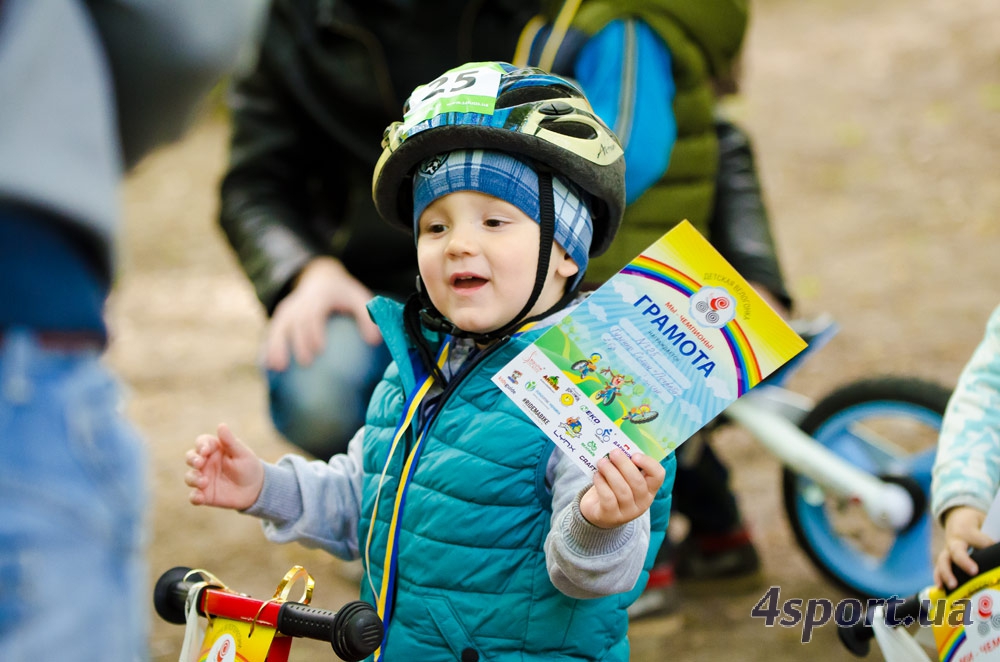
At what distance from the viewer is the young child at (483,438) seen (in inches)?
61.5

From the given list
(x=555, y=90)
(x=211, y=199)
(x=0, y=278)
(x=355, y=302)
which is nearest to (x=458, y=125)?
(x=555, y=90)

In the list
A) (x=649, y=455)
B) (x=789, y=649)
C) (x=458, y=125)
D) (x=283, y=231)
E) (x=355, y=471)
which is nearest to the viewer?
(x=649, y=455)

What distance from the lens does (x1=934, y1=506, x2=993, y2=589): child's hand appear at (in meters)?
1.68

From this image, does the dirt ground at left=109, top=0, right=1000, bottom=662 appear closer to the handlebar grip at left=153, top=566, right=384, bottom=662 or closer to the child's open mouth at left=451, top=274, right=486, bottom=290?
the child's open mouth at left=451, top=274, right=486, bottom=290

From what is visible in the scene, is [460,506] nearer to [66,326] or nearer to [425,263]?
[425,263]

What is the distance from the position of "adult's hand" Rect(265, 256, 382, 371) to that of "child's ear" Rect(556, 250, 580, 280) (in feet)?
3.49

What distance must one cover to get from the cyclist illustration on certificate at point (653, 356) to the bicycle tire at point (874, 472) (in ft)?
4.61

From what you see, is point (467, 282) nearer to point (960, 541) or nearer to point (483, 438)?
point (483, 438)

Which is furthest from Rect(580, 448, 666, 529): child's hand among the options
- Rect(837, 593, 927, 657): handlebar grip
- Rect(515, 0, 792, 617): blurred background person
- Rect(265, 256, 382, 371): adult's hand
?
Rect(265, 256, 382, 371): adult's hand

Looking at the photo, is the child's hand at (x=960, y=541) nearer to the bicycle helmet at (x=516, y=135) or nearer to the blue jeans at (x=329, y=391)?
the bicycle helmet at (x=516, y=135)

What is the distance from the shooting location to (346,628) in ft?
4.50

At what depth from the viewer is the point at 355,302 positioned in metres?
2.71

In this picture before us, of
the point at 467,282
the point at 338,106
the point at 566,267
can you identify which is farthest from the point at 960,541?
the point at 338,106

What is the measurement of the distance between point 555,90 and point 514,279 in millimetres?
319
